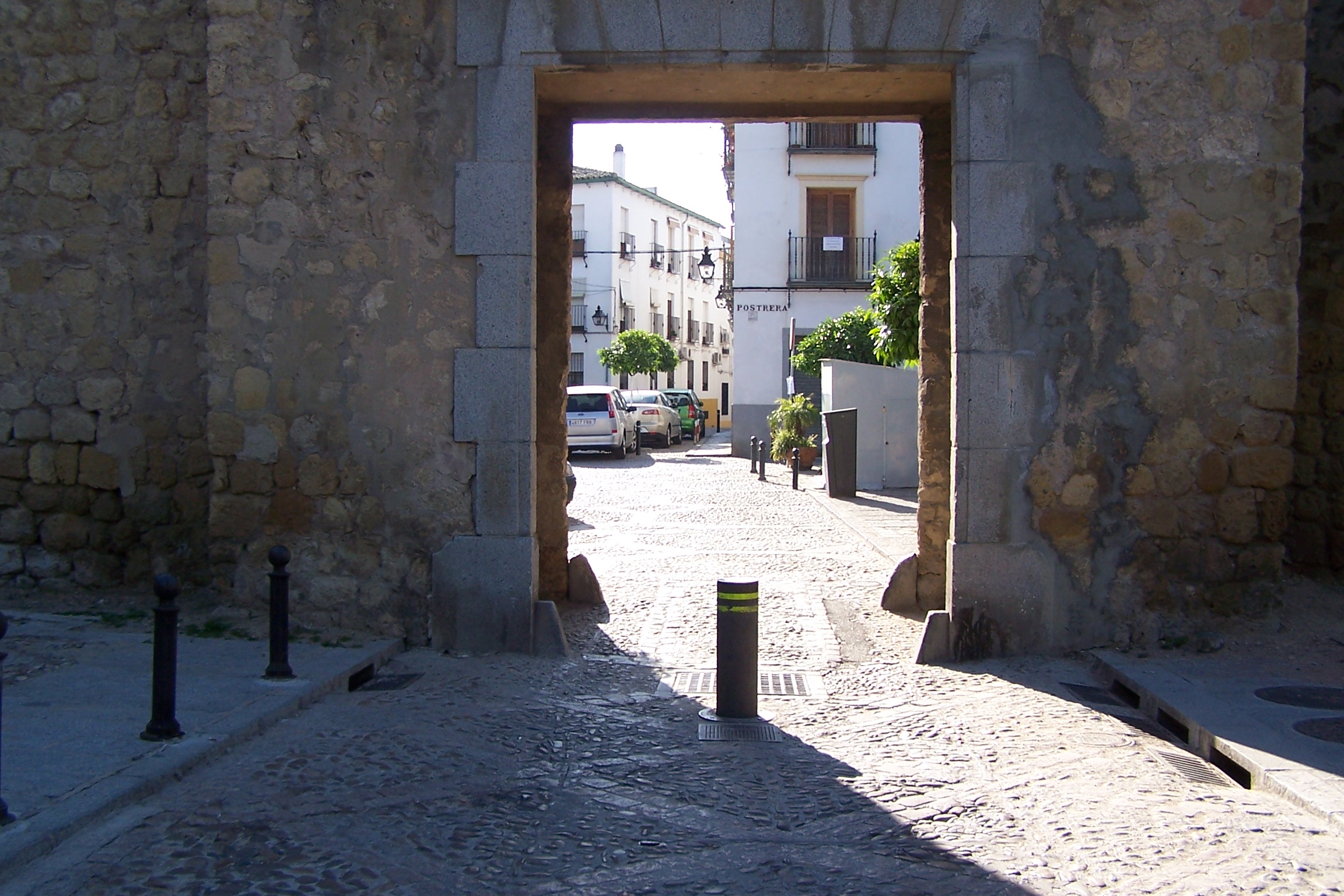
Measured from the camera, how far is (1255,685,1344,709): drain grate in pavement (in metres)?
5.23

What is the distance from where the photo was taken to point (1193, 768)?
464 centimetres

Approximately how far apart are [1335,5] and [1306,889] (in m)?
6.15

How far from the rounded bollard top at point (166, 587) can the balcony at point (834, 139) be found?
24.6m

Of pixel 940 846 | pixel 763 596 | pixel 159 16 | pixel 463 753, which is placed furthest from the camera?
pixel 763 596

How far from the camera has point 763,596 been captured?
28.6ft

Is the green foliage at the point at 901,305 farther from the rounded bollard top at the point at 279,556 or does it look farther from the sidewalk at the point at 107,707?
the rounded bollard top at the point at 279,556

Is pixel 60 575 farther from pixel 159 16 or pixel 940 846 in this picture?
pixel 940 846

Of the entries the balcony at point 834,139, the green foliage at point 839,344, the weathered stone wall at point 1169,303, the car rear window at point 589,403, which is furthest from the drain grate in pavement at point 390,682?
the balcony at point 834,139

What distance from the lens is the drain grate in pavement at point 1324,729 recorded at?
15.5 ft

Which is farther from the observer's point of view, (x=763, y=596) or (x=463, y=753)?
(x=763, y=596)

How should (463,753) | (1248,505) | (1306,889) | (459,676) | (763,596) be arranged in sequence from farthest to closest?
(763,596), (1248,505), (459,676), (463,753), (1306,889)

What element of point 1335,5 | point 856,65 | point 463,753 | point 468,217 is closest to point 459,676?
point 463,753

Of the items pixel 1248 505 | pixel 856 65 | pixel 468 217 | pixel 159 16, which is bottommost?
pixel 1248 505

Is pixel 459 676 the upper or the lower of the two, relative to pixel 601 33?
lower
